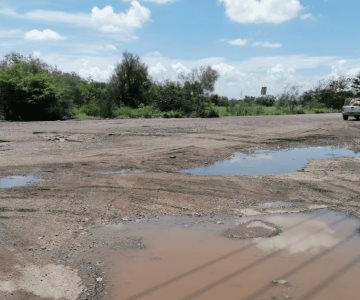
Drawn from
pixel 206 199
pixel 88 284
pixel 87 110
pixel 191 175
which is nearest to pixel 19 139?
pixel 191 175

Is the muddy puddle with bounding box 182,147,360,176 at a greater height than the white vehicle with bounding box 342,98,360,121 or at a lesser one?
lesser

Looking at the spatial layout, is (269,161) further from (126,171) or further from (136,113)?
(136,113)

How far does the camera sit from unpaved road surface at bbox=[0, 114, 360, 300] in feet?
20.3

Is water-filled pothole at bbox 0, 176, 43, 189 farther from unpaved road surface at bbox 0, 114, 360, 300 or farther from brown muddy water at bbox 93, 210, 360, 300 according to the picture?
brown muddy water at bbox 93, 210, 360, 300

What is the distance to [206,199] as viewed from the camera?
1007 cm

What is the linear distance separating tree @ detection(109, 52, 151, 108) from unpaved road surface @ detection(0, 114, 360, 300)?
32478 mm

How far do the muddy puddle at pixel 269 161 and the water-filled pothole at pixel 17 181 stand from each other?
13.2 feet

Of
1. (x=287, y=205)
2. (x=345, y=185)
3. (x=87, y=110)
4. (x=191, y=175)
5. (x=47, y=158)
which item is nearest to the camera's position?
(x=287, y=205)

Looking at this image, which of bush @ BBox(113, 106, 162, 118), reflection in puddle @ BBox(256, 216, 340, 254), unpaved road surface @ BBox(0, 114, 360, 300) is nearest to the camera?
unpaved road surface @ BBox(0, 114, 360, 300)

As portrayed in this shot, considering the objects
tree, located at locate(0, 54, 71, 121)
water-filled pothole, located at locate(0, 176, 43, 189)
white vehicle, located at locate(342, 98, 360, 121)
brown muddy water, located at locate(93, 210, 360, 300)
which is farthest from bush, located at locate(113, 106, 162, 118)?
brown muddy water, located at locate(93, 210, 360, 300)

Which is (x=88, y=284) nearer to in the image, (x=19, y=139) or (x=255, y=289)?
(x=255, y=289)

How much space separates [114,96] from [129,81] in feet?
10.8

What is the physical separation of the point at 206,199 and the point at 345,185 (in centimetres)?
364

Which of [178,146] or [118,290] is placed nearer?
[118,290]
